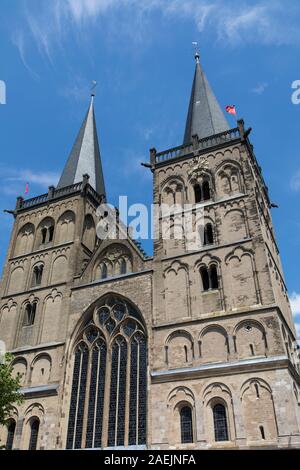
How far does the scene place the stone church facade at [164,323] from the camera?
17.9m

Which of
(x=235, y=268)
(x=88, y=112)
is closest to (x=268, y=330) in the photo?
(x=235, y=268)

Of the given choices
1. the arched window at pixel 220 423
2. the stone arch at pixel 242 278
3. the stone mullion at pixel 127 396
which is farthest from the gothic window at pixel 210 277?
the arched window at pixel 220 423

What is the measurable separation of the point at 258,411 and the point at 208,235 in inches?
381

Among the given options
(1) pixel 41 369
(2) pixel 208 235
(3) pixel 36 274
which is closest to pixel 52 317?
(1) pixel 41 369

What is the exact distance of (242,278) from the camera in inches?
823

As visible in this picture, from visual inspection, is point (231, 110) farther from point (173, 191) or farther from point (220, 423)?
point (220, 423)

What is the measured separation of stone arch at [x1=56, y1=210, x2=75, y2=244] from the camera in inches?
A: 1099

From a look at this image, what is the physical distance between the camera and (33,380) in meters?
22.6

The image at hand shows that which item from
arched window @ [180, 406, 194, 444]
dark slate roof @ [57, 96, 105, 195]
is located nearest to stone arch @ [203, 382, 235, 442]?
arched window @ [180, 406, 194, 444]

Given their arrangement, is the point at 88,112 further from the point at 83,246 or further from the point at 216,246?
the point at 216,246

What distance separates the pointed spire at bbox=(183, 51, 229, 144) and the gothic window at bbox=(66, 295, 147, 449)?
44.1 feet

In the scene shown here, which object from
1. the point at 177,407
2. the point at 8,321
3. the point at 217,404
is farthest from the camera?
the point at 8,321

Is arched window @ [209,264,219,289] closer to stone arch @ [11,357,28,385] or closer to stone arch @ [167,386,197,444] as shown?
stone arch @ [167,386,197,444]

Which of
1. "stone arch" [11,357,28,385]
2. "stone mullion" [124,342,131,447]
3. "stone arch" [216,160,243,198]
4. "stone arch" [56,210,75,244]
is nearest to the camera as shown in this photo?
"stone mullion" [124,342,131,447]
